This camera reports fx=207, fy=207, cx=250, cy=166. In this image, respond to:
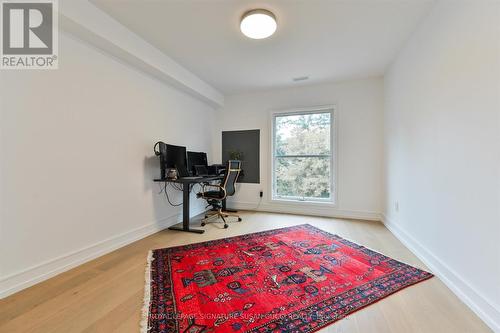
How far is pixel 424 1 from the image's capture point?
6.41ft

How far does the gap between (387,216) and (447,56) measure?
243 cm

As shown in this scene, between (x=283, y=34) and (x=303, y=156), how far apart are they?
7.88 ft

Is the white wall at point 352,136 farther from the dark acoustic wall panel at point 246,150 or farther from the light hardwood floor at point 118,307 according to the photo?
the light hardwood floor at point 118,307

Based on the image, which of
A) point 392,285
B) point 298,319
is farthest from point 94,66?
point 392,285

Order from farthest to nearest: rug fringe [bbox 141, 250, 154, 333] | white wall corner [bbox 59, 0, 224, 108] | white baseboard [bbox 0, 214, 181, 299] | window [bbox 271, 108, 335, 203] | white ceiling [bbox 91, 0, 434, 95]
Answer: window [bbox 271, 108, 335, 203], white ceiling [bbox 91, 0, 434, 95], white wall corner [bbox 59, 0, 224, 108], white baseboard [bbox 0, 214, 181, 299], rug fringe [bbox 141, 250, 154, 333]

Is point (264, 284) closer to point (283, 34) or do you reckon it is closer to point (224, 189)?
point (224, 189)

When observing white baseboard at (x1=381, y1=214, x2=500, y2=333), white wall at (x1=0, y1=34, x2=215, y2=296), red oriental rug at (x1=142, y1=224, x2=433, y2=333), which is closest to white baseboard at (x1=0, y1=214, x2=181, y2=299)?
white wall at (x1=0, y1=34, x2=215, y2=296)

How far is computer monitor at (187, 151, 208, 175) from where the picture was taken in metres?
3.81

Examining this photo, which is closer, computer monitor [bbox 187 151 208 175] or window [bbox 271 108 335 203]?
computer monitor [bbox 187 151 208 175]

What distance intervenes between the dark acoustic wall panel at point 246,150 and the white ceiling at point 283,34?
133 cm

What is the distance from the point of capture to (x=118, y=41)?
7.47ft

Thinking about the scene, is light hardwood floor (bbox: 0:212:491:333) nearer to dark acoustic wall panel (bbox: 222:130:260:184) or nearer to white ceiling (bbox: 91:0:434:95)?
white ceiling (bbox: 91:0:434:95)

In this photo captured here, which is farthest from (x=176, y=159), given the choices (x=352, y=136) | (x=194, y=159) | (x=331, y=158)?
(x=352, y=136)

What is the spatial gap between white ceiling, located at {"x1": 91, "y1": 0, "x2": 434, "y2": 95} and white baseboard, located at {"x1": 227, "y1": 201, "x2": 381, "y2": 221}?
2.48 m
